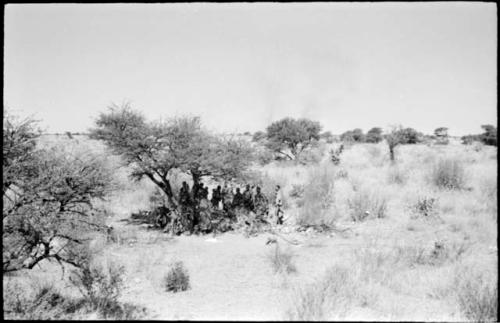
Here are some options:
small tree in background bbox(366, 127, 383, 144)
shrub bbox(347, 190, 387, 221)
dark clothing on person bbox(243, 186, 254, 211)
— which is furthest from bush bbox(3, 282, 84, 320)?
small tree in background bbox(366, 127, 383, 144)

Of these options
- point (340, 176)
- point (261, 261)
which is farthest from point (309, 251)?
point (340, 176)

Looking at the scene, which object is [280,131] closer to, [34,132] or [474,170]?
[474,170]

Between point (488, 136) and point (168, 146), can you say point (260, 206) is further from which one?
point (488, 136)

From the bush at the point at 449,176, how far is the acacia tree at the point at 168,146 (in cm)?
823

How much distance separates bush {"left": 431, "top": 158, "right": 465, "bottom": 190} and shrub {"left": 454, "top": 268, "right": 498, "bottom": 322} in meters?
9.36

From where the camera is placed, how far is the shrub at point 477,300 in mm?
4707

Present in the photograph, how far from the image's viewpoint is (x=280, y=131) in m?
27.3

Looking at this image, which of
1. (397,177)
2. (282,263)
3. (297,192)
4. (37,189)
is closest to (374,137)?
(397,177)

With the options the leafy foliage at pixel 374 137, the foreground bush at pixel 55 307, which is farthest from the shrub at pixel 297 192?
the leafy foliage at pixel 374 137

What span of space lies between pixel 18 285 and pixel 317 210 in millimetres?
7696

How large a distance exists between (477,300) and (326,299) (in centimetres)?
200

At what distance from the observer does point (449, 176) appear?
A: 14.4 metres

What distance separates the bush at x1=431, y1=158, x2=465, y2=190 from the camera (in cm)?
1413

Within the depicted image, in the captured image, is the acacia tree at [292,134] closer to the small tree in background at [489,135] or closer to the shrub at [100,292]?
the small tree in background at [489,135]
